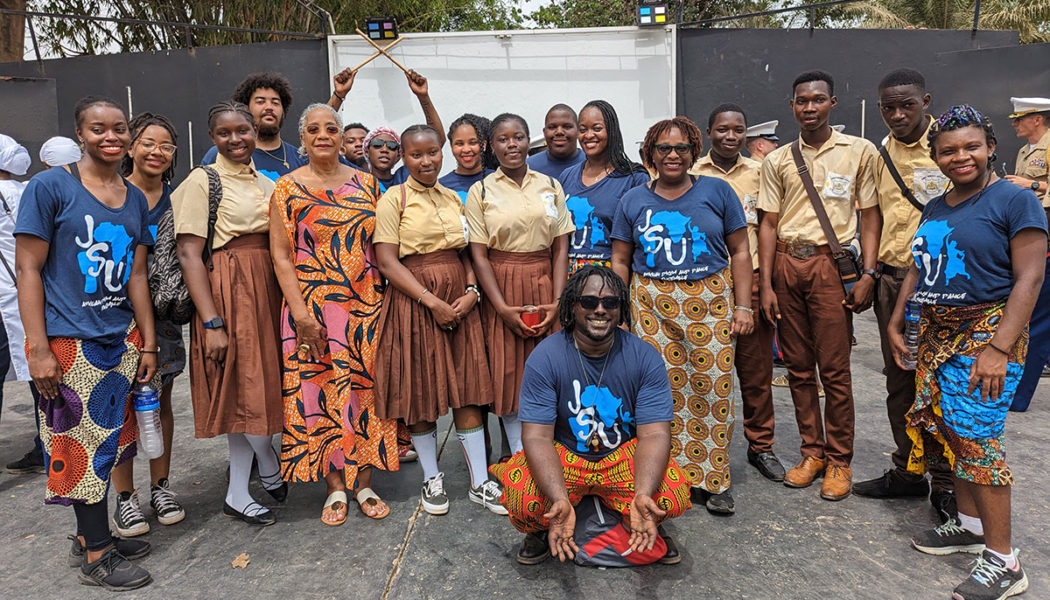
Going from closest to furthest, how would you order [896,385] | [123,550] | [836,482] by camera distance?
1. [123,550]
2. [896,385]
3. [836,482]

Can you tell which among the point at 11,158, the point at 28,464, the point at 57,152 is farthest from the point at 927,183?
the point at 28,464

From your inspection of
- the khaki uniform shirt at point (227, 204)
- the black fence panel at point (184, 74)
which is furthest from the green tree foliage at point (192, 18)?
the khaki uniform shirt at point (227, 204)

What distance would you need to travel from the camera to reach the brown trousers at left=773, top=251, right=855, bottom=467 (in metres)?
3.50

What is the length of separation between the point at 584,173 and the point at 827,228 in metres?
1.35

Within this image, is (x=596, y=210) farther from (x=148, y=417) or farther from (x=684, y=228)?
(x=148, y=417)

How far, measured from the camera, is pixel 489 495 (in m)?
3.53

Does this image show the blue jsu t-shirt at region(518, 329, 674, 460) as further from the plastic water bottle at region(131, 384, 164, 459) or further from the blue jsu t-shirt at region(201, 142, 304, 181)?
the blue jsu t-shirt at region(201, 142, 304, 181)

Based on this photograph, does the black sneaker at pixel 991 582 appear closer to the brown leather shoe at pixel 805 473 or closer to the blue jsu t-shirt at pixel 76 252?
the brown leather shoe at pixel 805 473

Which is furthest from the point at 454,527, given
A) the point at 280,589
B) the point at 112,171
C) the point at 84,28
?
the point at 84,28

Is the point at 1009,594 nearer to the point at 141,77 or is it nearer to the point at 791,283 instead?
the point at 791,283

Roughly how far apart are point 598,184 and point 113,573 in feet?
9.80

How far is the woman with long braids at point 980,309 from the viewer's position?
255 centimetres

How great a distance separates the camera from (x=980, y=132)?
8.66ft

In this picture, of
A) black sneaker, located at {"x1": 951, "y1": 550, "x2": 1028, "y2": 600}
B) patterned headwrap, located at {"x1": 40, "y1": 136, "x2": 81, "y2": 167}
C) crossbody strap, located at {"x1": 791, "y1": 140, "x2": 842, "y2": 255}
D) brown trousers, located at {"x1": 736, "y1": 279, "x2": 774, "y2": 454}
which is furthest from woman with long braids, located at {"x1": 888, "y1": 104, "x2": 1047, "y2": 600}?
patterned headwrap, located at {"x1": 40, "y1": 136, "x2": 81, "y2": 167}
